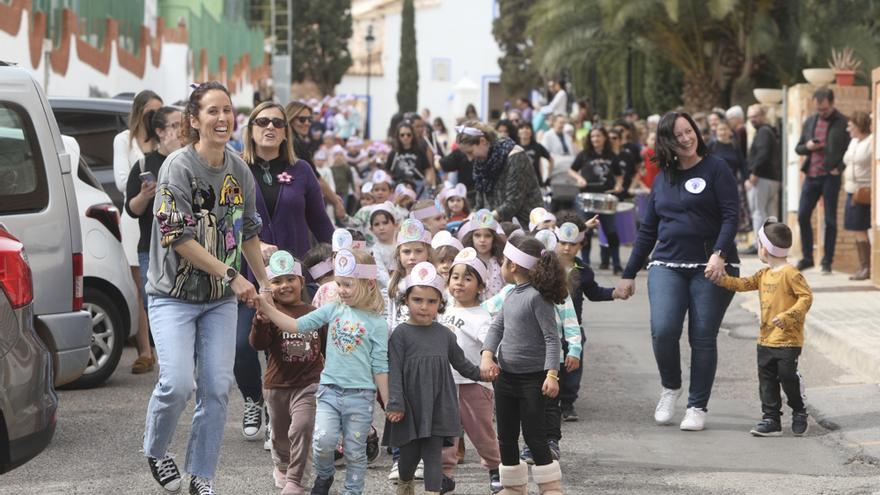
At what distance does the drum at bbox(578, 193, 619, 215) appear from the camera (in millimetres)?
18641

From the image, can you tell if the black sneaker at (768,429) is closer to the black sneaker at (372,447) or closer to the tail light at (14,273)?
the black sneaker at (372,447)

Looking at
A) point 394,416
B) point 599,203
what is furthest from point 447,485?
point 599,203

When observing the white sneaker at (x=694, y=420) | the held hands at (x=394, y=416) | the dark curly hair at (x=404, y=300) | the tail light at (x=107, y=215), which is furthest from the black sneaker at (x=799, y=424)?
the tail light at (x=107, y=215)

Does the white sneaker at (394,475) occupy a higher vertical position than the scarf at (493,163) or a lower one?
lower

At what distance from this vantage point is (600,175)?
745 inches

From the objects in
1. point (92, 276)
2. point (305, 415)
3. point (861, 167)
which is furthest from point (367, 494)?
point (861, 167)

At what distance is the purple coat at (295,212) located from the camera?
8594 millimetres

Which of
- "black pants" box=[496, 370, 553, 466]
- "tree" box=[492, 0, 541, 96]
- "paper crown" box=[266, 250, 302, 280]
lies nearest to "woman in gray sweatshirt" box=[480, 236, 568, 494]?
"black pants" box=[496, 370, 553, 466]

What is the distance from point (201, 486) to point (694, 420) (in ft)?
11.0

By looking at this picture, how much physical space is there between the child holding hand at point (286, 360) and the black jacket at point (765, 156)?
13100mm

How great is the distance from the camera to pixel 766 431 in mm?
8945

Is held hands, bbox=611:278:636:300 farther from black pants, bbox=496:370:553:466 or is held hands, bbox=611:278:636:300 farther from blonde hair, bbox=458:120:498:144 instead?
blonde hair, bbox=458:120:498:144

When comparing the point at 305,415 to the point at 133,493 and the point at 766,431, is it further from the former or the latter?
the point at 766,431

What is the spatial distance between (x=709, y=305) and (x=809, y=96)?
10690mm
